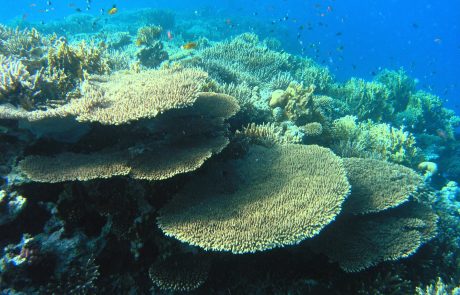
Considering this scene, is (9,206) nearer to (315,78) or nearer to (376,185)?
(376,185)

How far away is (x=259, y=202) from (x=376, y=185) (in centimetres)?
226

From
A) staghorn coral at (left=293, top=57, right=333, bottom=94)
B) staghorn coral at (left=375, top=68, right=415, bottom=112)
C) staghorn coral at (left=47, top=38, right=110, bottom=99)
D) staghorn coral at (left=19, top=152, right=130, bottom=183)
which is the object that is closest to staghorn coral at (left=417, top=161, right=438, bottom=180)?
staghorn coral at (left=293, top=57, right=333, bottom=94)

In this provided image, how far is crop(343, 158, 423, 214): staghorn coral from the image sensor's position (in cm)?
425

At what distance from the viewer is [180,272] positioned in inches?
139

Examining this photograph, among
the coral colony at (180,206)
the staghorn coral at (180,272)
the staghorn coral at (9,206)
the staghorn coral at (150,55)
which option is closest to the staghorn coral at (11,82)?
the coral colony at (180,206)

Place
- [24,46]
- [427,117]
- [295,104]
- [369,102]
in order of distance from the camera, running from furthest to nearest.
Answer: [427,117] → [369,102] → [24,46] → [295,104]

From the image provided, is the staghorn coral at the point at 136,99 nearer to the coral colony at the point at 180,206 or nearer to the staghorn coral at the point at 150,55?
the coral colony at the point at 180,206

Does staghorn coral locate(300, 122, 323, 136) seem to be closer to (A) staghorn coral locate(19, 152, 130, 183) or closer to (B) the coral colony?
(B) the coral colony

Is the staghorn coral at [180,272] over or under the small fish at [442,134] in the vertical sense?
over

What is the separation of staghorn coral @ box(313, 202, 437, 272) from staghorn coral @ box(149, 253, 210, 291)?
61.4 inches

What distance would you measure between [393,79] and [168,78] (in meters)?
12.5

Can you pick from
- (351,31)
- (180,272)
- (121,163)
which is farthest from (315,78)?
(351,31)

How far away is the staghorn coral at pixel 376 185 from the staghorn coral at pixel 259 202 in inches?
25.4

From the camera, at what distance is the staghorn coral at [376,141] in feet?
23.5
